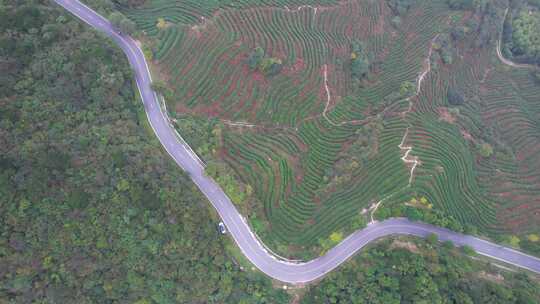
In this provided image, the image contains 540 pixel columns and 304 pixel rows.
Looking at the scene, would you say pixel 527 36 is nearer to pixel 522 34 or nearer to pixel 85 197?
pixel 522 34

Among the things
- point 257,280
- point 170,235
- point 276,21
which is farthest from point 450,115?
point 170,235

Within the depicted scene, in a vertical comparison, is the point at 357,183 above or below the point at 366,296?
above

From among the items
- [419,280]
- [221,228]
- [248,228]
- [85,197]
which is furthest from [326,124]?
[85,197]

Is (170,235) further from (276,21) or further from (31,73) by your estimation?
(276,21)

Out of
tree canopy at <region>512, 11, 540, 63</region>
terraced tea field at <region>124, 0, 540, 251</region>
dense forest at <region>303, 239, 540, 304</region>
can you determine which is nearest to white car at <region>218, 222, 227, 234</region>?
terraced tea field at <region>124, 0, 540, 251</region>

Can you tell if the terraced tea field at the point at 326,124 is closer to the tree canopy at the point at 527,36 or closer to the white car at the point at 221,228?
the white car at the point at 221,228

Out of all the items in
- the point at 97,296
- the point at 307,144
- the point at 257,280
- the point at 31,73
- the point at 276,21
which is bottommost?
the point at 97,296
